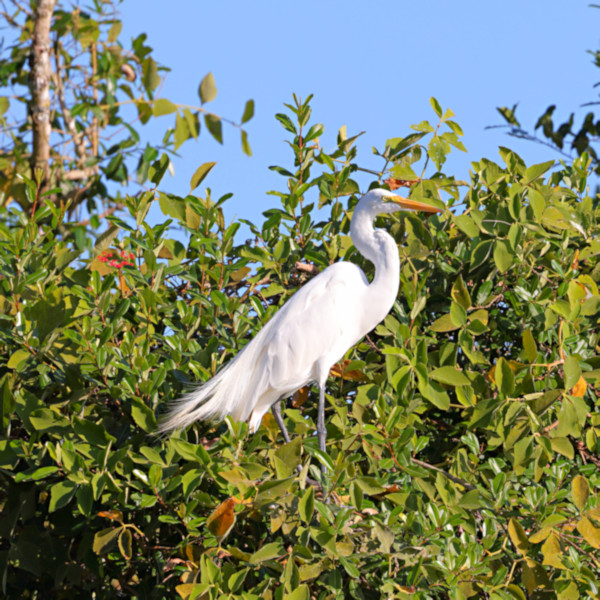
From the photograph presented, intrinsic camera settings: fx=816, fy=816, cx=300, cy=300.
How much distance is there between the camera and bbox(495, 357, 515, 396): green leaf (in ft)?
7.45

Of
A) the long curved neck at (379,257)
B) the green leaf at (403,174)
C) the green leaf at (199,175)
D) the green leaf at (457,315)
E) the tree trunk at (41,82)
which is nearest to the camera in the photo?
the green leaf at (457,315)

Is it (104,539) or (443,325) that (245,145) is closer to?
(443,325)

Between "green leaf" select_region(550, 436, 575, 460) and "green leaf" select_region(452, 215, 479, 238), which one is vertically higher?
"green leaf" select_region(452, 215, 479, 238)

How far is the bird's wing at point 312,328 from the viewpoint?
273cm

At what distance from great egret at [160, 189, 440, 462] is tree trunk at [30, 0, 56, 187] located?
2.63 meters

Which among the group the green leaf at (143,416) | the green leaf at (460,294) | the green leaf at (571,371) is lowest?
the green leaf at (143,416)

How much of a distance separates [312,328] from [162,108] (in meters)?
0.89

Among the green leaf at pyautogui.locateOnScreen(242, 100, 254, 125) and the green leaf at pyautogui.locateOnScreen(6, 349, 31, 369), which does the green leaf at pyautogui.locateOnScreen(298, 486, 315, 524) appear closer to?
the green leaf at pyautogui.locateOnScreen(6, 349, 31, 369)

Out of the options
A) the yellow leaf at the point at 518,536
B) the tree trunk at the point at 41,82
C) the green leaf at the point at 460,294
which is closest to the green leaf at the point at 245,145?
the green leaf at the point at 460,294

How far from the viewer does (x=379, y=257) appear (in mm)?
2705

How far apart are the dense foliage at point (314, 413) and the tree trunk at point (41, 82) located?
2.13 metres

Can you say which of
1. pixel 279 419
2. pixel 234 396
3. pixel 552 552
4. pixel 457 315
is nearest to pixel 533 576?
pixel 552 552

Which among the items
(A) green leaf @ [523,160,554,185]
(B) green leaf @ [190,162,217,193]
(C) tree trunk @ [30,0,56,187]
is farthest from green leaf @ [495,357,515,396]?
(C) tree trunk @ [30,0,56,187]

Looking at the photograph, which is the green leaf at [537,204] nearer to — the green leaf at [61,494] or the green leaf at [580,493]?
the green leaf at [580,493]
